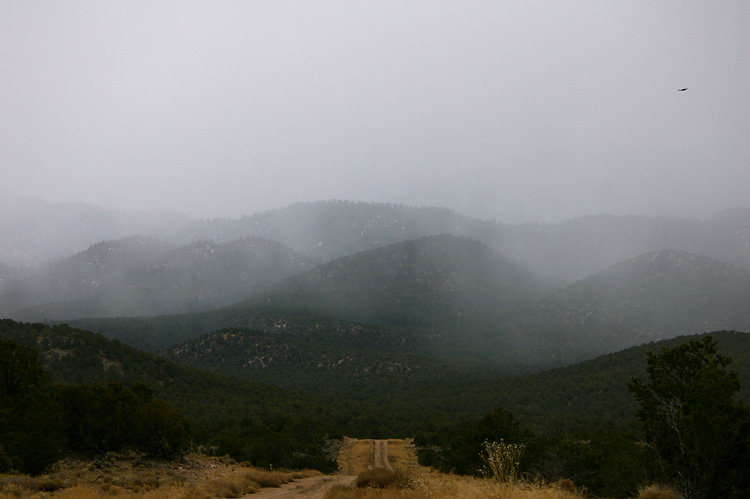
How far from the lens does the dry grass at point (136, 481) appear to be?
14.2 meters

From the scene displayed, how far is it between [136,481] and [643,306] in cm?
14646

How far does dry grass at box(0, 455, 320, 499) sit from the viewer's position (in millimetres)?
14234

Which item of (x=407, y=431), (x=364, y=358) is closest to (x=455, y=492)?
(x=407, y=431)

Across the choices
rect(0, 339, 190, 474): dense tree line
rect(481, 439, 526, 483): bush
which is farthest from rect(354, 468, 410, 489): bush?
rect(0, 339, 190, 474): dense tree line

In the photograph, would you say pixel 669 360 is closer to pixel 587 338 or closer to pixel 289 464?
pixel 289 464

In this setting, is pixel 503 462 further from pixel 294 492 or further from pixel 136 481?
pixel 136 481

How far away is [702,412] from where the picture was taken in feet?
36.6

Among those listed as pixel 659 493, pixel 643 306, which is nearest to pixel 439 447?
pixel 659 493

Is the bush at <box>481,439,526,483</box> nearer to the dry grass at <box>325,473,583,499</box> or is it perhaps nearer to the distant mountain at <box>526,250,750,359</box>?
the dry grass at <box>325,473,583,499</box>

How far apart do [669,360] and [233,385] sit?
72527 mm

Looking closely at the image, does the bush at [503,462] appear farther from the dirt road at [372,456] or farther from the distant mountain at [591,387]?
the distant mountain at [591,387]

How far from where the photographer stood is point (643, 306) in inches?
5285

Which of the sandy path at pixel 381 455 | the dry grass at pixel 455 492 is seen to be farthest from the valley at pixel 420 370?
the dry grass at pixel 455 492

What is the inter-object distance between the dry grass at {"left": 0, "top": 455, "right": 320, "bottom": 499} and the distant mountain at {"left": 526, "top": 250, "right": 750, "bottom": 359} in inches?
4334
